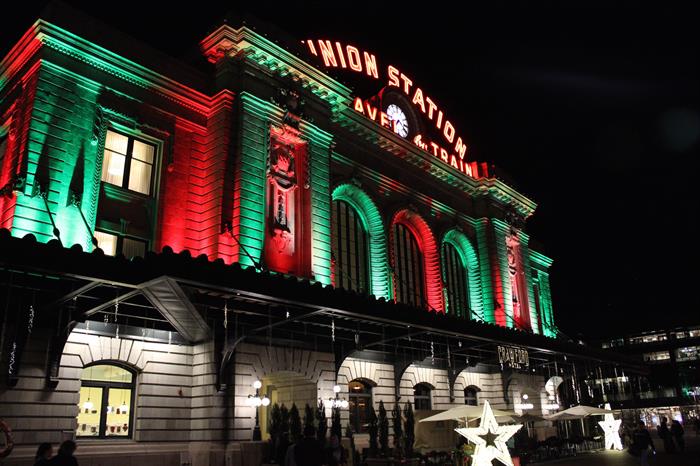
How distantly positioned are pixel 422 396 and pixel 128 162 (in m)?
19.4

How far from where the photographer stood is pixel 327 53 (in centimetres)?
3516

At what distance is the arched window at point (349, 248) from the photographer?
32.0 meters

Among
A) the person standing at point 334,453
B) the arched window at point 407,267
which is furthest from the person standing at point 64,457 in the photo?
the arched window at point 407,267

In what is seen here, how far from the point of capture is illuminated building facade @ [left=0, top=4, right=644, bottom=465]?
18422 millimetres

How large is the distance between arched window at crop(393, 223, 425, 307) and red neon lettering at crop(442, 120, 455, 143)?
A: 8980mm

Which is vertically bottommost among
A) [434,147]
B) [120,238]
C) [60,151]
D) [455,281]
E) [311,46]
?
[120,238]

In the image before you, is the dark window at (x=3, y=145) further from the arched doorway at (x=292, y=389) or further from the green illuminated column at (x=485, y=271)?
the green illuminated column at (x=485, y=271)

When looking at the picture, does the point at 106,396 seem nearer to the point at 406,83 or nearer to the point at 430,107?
the point at 406,83

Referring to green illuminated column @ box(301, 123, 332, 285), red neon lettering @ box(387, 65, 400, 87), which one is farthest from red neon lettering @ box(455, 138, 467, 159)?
green illuminated column @ box(301, 123, 332, 285)

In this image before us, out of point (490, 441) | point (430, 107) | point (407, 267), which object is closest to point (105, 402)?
point (490, 441)

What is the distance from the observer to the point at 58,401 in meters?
18.8

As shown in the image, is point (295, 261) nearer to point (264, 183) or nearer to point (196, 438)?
point (264, 183)

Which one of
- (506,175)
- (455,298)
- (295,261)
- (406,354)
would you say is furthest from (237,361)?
(506,175)

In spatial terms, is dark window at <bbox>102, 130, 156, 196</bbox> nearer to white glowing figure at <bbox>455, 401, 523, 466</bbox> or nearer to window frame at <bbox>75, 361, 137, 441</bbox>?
window frame at <bbox>75, 361, 137, 441</bbox>
